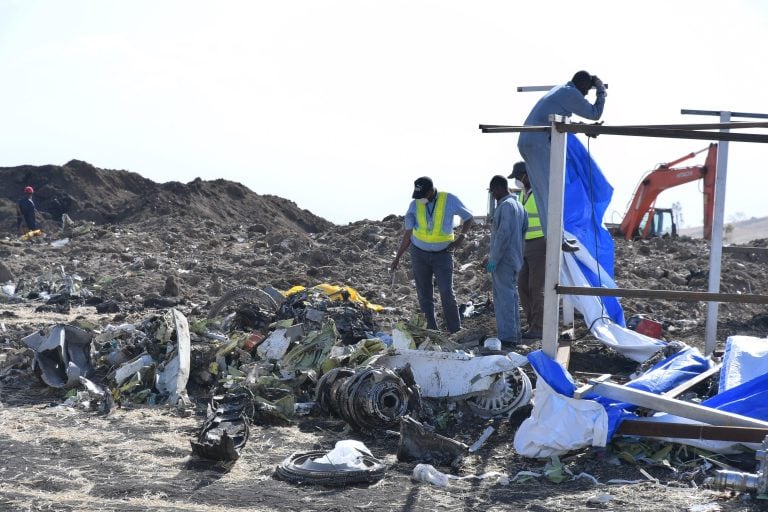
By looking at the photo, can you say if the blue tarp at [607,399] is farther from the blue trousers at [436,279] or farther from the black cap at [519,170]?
the black cap at [519,170]

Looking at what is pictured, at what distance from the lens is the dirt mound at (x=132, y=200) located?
2873 cm

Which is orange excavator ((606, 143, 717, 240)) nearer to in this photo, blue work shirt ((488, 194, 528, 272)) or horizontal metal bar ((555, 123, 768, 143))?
blue work shirt ((488, 194, 528, 272))

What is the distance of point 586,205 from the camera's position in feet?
27.5

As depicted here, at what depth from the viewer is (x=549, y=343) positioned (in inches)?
206

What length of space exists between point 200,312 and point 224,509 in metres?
7.44

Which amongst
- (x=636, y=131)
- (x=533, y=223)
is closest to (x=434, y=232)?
(x=533, y=223)

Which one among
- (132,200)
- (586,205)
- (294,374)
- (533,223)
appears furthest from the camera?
(132,200)

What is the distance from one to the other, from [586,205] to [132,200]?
2358 centimetres

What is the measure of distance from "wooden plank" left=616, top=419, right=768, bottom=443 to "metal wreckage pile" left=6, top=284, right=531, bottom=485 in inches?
37.4

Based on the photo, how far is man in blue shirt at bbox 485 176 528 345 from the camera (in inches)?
324

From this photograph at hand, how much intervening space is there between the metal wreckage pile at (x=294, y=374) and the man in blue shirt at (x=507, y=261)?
2.93ft

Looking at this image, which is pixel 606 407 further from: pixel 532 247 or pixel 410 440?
pixel 532 247

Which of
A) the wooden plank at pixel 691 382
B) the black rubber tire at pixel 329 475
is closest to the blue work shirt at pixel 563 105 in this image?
the wooden plank at pixel 691 382

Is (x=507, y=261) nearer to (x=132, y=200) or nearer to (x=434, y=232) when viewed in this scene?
(x=434, y=232)
